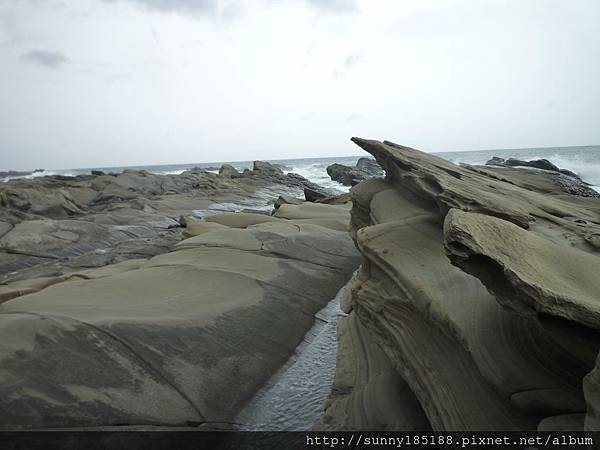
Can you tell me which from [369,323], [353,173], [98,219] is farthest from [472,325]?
[353,173]

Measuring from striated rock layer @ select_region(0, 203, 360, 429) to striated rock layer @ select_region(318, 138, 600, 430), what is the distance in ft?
3.08

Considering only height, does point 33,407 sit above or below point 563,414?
below

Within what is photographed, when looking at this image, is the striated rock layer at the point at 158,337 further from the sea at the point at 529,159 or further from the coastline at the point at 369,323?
the sea at the point at 529,159

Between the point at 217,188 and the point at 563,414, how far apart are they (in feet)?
72.3

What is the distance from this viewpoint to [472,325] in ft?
7.73

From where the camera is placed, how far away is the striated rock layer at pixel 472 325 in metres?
1.88

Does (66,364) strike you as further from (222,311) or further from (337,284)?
(337,284)

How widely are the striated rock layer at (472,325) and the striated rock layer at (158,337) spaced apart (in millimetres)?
939

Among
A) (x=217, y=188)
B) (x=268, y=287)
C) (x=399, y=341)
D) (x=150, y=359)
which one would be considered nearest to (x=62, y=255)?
(x=268, y=287)

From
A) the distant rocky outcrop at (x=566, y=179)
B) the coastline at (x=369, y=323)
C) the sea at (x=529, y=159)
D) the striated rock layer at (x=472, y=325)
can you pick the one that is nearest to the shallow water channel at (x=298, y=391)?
the coastline at (x=369, y=323)

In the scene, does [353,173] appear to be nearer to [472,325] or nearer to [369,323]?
[369,323]

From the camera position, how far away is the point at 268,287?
17.3 feet

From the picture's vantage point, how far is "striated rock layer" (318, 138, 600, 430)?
1.88 meters

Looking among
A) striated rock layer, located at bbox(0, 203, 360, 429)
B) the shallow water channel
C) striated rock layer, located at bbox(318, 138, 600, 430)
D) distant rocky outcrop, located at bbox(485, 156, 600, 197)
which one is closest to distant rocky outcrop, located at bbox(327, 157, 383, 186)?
distant rocky outcrop, located at bbox(485, 156, 600, 197)
